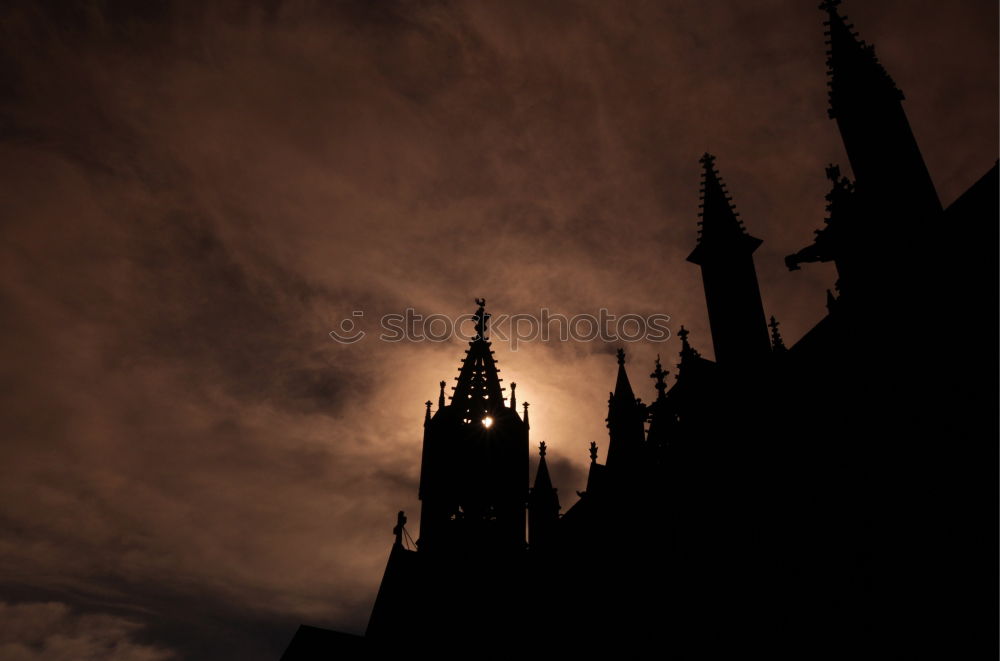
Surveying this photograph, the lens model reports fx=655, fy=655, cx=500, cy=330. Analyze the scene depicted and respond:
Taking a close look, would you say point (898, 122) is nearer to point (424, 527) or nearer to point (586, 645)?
point (586, 645)

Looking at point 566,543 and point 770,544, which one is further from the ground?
point 566,543

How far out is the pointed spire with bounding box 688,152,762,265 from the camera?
1894 centimetres

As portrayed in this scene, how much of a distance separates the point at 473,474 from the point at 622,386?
29.2 feet

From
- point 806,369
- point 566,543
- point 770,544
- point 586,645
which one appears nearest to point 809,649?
point 770,544

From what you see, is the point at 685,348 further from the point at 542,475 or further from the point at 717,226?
the point at 542,475

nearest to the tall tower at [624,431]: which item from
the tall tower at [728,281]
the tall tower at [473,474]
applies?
the tall tower at [473,474]

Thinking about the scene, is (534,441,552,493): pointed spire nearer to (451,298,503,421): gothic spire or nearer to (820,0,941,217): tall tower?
(451,298,503,421): gothic spire

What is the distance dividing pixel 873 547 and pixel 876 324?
4.07m

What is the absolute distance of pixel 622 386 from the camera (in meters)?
28.4

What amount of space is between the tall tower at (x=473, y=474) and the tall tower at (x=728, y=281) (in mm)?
8791

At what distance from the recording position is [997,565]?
31.1ft

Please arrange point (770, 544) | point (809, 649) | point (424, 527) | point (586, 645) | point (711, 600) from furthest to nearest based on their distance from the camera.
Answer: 1. point (424, 527)
2. point (586, 645)
3. point (711, 600)
4. point (770, 544)
5. point (809, 649)

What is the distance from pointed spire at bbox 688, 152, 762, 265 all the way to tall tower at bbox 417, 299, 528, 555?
9.12 m

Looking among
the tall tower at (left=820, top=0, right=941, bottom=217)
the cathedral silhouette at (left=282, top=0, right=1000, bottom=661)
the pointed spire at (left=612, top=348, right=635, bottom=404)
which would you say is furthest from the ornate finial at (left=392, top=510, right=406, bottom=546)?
the tall tower at (left=820, top=0, right=941, bottom=217)
